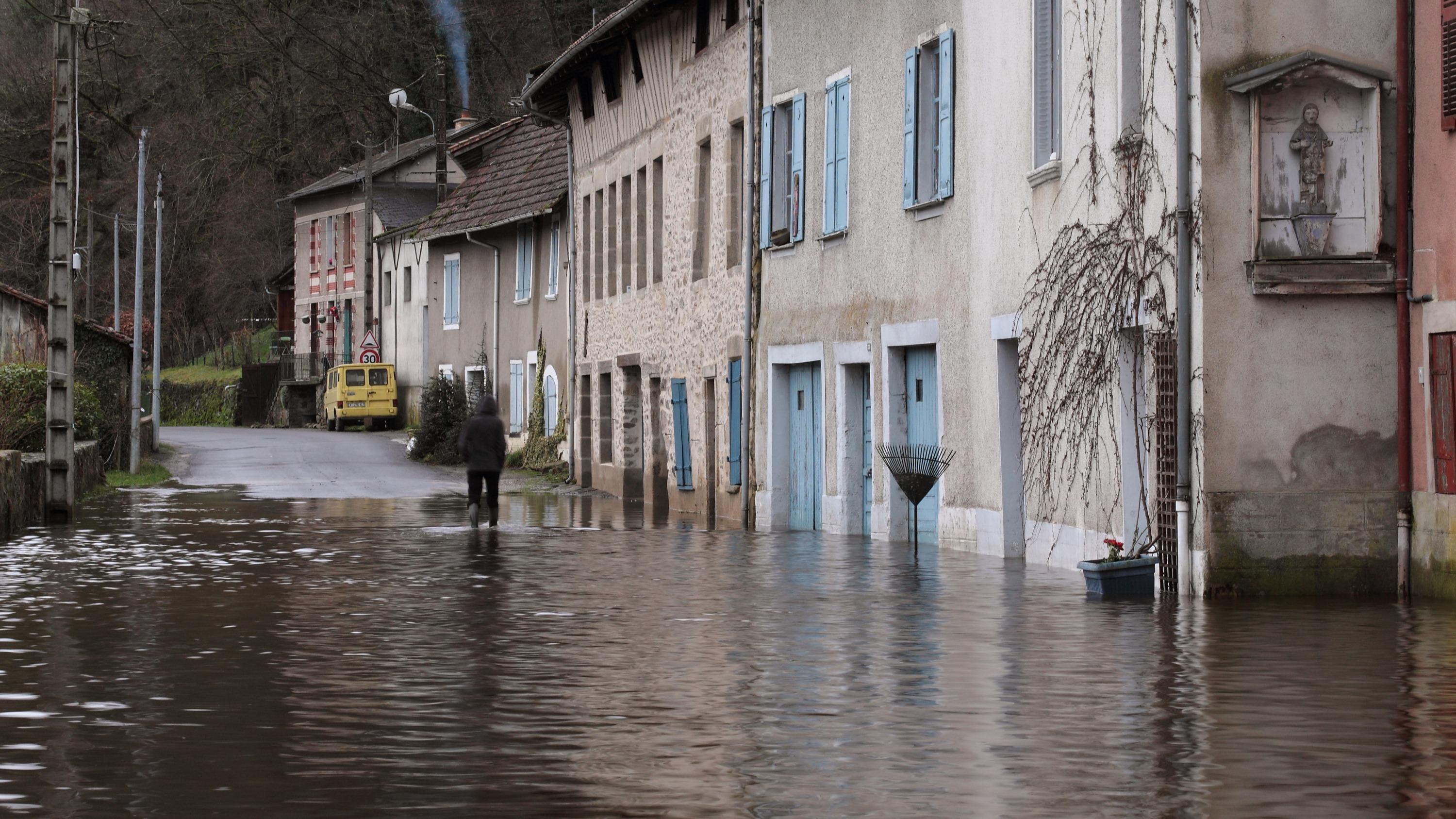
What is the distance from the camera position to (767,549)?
21.0 meters

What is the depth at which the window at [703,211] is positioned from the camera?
1182 inches

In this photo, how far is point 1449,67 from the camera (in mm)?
14672

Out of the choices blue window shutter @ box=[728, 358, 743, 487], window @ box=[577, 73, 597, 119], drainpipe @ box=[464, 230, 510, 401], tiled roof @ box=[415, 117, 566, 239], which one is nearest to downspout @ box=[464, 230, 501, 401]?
drainpipe @ box=[464, 230, 510, 401]

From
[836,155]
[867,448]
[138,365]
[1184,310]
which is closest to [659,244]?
[836,155]

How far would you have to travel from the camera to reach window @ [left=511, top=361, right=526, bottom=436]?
157ft

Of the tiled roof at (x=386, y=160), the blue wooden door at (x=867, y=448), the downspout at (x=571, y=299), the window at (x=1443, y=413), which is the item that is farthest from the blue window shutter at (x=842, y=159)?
the tiled roof at (x=386, y=160)

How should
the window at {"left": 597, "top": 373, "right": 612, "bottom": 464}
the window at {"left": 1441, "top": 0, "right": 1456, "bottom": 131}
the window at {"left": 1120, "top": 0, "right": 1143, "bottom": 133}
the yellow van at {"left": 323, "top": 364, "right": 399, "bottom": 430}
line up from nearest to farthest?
1. the window at {"left": 1441, "top": 0, "right": 1456, "bottom": 131}
2. the window at {"left": 1120, "top": 0, "right": 1143, "bottom": 133}
3. the window at {"left": 597, "top": 373, "right": 612, "bottom": 464}
4. the yellow van at {"left": 323, "top": 364, "right": 399, "bottom": 430}

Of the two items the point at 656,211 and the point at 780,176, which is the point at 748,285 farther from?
the point at 656,211

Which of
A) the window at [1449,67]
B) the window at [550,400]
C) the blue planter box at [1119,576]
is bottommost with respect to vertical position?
the blue planter box at [1119,576]

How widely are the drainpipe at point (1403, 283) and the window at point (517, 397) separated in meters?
33.6

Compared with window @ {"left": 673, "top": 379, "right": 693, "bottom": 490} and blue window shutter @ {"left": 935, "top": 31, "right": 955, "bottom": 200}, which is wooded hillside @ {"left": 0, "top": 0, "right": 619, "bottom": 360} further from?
blue window shutter @ {"left": 935, "top": 31, "right": 955, "bottom": 200}

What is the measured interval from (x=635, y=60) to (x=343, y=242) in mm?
37702

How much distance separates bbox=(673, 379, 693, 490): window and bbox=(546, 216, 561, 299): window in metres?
13.4

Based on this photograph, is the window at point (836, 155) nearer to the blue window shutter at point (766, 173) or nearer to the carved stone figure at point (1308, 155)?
the blue window shutter at point (766, 173)
